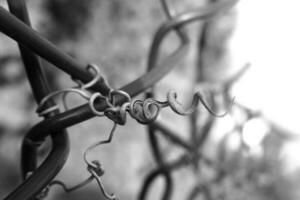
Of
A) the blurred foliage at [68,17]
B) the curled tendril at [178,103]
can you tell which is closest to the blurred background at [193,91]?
the blurred foliage at [68,17]

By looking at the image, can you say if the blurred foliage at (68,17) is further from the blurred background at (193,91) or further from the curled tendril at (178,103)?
the curled tendril at (178,103)

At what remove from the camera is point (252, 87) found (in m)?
0.27

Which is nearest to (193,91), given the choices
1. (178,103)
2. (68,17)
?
(68,17)

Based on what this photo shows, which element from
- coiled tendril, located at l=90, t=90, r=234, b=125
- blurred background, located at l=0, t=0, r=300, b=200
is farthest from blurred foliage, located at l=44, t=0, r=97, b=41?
coiled tendril, located at l=90, t=90, r=234, b=125

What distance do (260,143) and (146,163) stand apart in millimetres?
96

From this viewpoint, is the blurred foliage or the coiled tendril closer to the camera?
the coiled tendril

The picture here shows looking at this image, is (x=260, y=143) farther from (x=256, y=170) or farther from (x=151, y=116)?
(x=151, y=116)

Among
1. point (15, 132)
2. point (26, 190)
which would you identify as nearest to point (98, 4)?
point (15, 132)

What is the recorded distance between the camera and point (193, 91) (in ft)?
1.08

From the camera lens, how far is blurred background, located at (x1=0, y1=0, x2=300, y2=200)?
0.93ft

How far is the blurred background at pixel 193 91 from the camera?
0.28 meters

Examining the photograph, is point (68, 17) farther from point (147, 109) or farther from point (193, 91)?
point (147, 109)

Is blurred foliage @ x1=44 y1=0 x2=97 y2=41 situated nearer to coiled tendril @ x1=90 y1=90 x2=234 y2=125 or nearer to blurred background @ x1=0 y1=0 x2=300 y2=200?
blurred background @ x1=0 y1=0 x2=300 y2=200

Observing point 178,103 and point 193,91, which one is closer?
point 178,103
